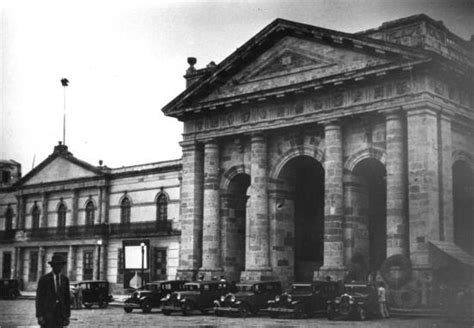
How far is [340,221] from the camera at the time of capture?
104 ft

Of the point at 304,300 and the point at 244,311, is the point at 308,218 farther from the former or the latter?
the point at 304,300

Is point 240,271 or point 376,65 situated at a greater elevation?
point 376,65

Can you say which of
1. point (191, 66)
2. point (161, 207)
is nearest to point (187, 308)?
point (191, 66)

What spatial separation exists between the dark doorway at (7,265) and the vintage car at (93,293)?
23.3 meters

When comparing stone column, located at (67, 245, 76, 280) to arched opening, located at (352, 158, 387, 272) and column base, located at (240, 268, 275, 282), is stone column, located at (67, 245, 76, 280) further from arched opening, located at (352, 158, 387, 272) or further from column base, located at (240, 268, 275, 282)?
arched opening, located at (352, 158, 387, 272)

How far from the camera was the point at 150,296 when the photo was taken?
3127cm

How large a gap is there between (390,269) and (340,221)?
3522 millimetres

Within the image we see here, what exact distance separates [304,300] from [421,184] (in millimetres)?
6750

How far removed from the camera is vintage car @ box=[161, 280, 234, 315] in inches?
1138

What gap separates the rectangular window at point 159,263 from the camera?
4456 cm

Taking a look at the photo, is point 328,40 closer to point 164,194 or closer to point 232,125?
point 232,125

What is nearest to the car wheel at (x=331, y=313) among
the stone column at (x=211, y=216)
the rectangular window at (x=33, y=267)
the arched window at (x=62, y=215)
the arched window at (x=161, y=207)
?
the stone column at (x=211, y=216)

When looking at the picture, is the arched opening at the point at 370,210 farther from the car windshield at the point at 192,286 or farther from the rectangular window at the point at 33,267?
the rectangular window at the point at 33,267

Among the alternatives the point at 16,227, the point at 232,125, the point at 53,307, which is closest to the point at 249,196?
the point at 232,125
